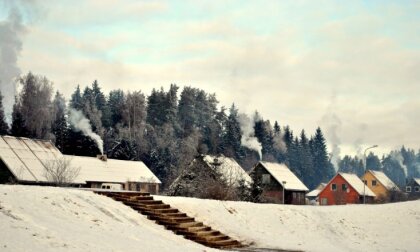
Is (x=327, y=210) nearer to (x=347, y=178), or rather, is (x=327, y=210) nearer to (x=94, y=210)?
(x=94, y=210)

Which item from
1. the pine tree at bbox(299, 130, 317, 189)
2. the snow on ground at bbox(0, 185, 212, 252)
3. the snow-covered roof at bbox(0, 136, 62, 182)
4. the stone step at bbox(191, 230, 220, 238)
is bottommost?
the stone step at bbox(191, 230, 220, 238)

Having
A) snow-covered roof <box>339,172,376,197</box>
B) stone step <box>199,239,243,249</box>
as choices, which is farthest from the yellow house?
Answer: stone step <box>199,239,243,249</box>

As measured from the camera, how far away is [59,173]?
46.2 meters

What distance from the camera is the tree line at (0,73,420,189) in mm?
84062

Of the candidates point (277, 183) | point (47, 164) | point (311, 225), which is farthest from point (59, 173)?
point (277, 183)

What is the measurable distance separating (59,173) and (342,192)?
55.1 metres

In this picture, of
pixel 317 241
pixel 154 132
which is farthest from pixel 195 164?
pixel 154 132

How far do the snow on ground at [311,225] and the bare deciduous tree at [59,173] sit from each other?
21457 millimetres

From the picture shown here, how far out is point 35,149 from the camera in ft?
175

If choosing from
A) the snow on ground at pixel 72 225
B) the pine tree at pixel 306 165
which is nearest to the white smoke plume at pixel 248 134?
the pine tree at pixel 306 165

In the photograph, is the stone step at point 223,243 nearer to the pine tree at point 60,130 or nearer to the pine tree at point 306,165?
the pine tree at point 60,130

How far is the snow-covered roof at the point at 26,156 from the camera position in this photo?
159 feet

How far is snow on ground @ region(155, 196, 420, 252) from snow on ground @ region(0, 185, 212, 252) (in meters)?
4.70

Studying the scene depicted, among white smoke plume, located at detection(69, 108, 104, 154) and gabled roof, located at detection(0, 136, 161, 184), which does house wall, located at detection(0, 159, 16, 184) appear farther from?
white smoke plume, located at detection(69, 108, 104, 154)
